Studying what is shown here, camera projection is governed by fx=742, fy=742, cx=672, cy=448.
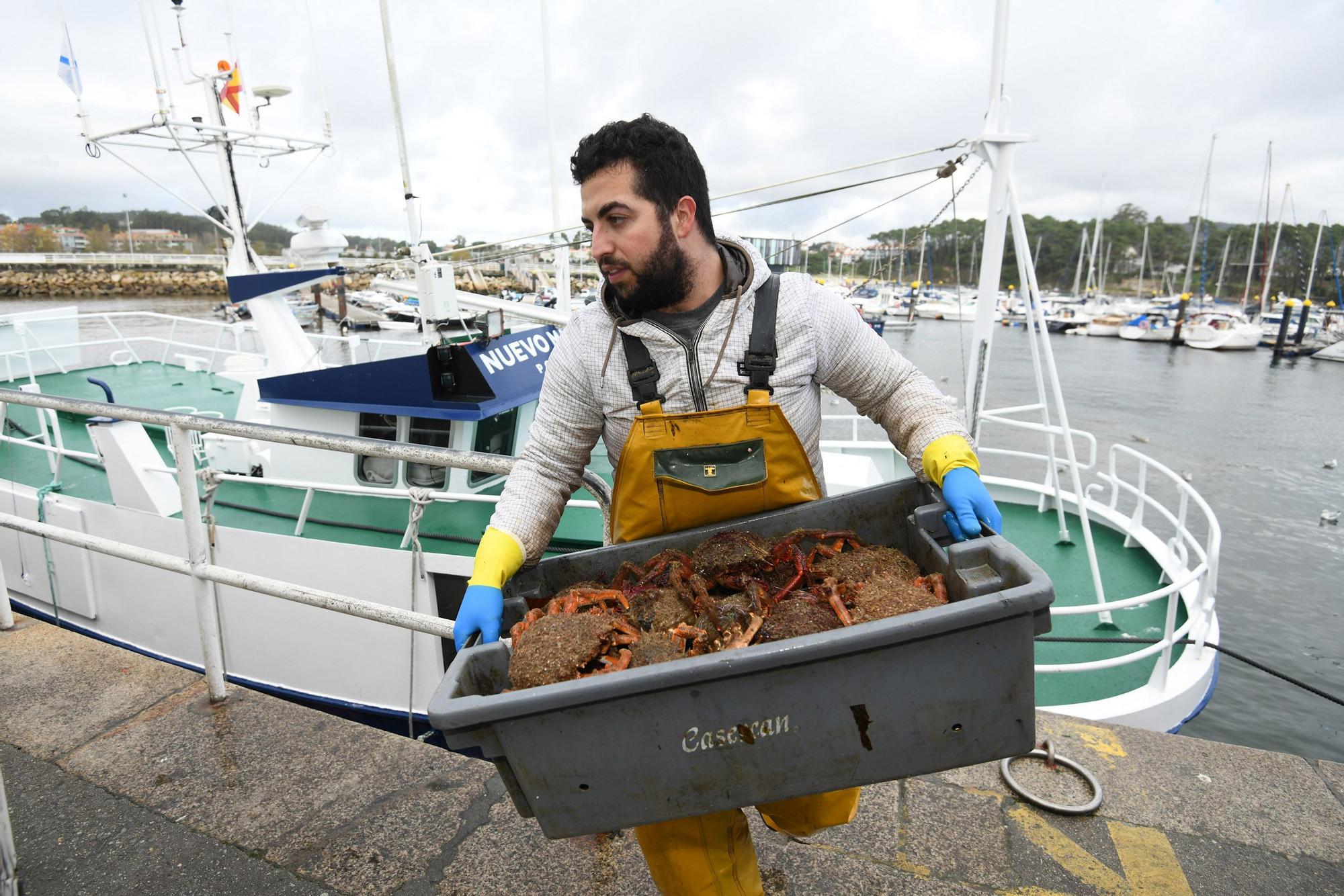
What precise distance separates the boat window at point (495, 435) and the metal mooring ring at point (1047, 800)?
186 inches

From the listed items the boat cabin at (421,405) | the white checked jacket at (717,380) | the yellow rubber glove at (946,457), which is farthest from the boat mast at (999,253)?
the yellow rubber glove at (946,457)

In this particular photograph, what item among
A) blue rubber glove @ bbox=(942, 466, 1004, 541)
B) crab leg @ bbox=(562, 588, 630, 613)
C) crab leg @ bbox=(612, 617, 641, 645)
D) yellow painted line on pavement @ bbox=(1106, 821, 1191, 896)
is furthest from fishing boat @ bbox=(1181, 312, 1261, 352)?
crab leg @ bbox=(612, 617, 641, 645)

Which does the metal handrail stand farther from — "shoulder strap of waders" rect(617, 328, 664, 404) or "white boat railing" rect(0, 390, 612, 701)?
"shoulder strap of waders" rect(617, 328, 664, 404)

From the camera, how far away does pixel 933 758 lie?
1443 mm

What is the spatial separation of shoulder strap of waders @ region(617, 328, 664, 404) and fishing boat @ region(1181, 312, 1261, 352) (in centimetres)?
5708

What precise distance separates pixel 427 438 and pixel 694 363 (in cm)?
477

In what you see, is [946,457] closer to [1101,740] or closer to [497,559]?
[497,559]

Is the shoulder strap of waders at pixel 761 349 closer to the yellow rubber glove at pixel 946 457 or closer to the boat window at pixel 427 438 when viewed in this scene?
the yellow rubber glove at pixel 946 457

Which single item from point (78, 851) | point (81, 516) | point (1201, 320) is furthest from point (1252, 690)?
point (1201, 320)

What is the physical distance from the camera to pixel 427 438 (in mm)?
6246

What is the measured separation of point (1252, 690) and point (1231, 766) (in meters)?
9.79

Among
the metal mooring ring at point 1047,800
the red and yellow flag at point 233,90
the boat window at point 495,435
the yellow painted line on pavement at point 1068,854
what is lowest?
the yellow painted line on pavement at point 1068,854

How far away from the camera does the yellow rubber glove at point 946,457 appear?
190 centimetres

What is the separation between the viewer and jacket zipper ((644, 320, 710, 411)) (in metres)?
1.98
